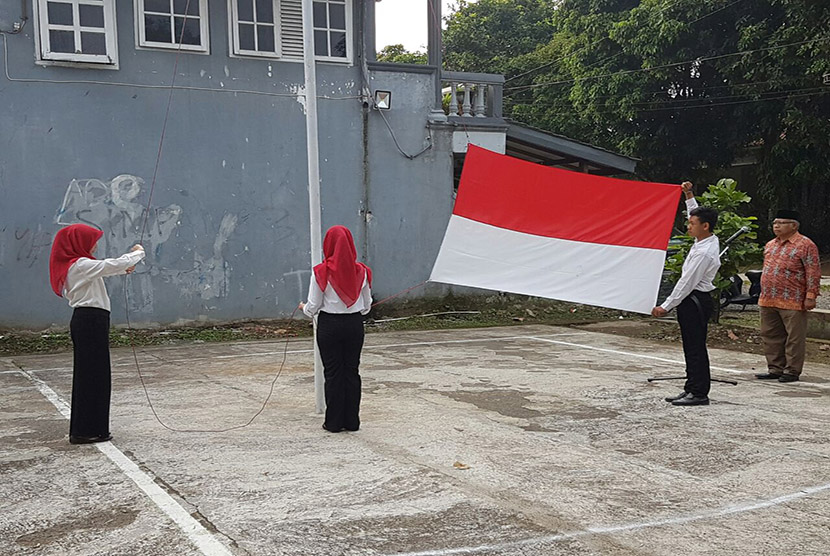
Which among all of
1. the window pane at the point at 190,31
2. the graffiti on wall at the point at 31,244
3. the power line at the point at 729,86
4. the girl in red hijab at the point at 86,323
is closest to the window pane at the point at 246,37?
the window pane at the point at 190,31

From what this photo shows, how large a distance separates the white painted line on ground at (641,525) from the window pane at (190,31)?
1151 cm

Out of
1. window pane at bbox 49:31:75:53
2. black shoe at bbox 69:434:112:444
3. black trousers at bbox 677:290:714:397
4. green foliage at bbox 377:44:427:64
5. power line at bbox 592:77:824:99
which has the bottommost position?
black shoe at bbox 69:434:112:444

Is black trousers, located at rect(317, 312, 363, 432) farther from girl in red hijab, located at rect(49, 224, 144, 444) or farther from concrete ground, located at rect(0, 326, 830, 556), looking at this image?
girl in red hijab, located at rect(49, 224, 144, 444)

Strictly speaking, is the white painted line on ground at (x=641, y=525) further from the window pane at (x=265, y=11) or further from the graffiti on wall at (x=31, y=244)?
the window pane at (x=265, y=11)

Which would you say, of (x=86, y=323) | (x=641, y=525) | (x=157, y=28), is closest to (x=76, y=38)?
(x=157, y=28)

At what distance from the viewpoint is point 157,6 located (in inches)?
529

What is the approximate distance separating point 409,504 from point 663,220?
481cm

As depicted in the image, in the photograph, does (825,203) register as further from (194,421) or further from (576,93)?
(194,421)

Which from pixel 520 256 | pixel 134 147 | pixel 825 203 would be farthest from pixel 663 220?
pixel 825 203

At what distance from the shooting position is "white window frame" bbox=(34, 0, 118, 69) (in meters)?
12.6

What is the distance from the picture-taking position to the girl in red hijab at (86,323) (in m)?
6.36

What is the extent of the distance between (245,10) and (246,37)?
0.45 metres

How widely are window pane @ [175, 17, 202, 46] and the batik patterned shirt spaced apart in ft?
31.4

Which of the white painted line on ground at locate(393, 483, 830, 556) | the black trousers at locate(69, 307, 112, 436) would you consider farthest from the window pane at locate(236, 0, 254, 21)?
the white painted line on ground at locate(393, 483, 830, 556)
